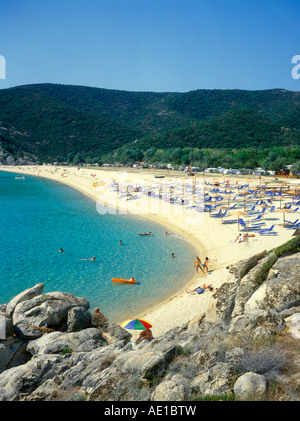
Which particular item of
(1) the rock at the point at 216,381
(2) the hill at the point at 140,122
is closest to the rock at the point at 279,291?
(1) the rock at the point at 216,381

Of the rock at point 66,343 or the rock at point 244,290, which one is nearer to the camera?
the rock at point 244,290

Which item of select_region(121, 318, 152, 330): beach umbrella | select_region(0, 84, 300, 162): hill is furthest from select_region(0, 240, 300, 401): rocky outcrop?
select_region(0, 84, 300, 162): hill

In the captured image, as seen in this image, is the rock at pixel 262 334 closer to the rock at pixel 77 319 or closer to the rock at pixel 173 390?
the rock at pixel 173 390

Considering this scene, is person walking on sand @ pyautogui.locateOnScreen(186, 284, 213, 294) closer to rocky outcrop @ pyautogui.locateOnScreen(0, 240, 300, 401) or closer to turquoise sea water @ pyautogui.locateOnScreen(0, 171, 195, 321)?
turquoise sea water @ pyautogui.locateOnScreen(0, 171, 195, 321)

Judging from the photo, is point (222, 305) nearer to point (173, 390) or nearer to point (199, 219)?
point (173, 390)

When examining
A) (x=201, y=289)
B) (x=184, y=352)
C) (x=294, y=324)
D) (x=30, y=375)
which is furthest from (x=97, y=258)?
(x=294, y=324)
